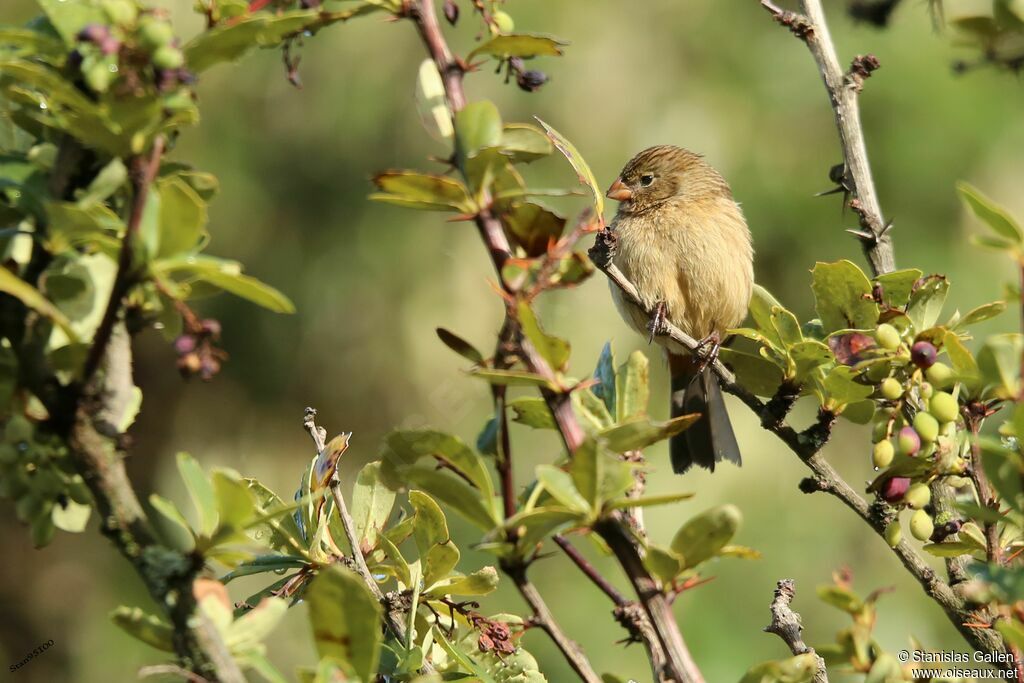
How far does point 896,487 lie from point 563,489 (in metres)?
0.71

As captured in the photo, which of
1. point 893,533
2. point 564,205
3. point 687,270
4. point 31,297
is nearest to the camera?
point 31,297

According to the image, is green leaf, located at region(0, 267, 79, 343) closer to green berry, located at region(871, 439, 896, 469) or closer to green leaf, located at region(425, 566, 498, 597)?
green leaf, located at region(425, 566, 498, 597)

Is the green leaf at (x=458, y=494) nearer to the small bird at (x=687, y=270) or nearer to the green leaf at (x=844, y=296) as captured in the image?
the green leaf at (x=844, y=296)

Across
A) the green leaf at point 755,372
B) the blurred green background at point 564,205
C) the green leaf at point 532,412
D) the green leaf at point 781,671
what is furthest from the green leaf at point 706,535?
the blurred green background at point 564,205

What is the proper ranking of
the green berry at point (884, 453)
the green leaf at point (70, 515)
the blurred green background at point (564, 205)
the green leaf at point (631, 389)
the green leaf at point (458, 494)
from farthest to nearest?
1. the blurred green background at point (564, 205)
2. the green berry at point (884, 453)
3. the green leaf at point (631, 389)
4. the green leaf at point (70, 515)
5. the green leaf at point (458, 494)

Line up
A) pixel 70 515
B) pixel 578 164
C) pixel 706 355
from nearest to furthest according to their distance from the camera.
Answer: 1. pixel 70 515
2. pixel 578 164
3. pixel 706 355

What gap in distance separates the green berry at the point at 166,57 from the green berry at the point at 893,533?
45.7 inches

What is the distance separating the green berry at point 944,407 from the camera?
1.47 meters

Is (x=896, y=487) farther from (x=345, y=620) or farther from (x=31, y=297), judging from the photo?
(x=31, y=297)

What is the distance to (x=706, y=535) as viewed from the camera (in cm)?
114

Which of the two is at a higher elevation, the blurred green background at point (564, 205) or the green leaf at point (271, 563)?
the green leaf at point (271, 563)

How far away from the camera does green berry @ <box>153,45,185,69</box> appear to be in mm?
1049

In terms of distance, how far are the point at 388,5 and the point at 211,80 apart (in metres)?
7.30

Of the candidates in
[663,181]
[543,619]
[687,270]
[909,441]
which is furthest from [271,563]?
[663,181]
